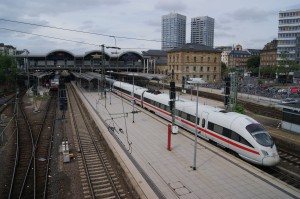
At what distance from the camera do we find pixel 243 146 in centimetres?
1722

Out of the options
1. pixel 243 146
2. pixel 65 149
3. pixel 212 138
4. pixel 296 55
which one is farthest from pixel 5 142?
pixel 296 55

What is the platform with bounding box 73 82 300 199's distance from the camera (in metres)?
13.5

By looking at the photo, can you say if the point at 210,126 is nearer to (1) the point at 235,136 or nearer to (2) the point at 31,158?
(1) the point at 235,136

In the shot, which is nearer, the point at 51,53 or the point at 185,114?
the point at 185,114

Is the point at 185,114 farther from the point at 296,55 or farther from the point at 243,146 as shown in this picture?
the point at 296,55

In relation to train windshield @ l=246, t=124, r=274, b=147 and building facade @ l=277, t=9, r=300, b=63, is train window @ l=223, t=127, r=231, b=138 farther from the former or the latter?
building facade @ l=277, t=9, r=300, b=63

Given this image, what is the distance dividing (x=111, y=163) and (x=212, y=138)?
8.02 meters

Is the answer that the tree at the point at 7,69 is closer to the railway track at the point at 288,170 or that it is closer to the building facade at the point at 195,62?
the building facade at the point at 195,62

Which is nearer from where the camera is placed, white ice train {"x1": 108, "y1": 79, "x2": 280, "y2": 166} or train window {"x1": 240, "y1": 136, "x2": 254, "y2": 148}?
white ice train {"x1": 108, "y1": 79, "x2": 280, "y2": 166}

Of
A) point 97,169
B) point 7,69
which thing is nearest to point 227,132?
point 97,169

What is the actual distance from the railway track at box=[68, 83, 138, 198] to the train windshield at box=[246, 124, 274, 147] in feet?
28.4

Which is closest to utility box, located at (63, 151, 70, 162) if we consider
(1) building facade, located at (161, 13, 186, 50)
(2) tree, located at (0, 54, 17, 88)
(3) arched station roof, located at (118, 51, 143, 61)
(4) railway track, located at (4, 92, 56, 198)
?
(4) railway track, located at (4, 92, 56, 198)

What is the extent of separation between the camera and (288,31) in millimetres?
94188

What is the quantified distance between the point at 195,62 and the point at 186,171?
212 feet
